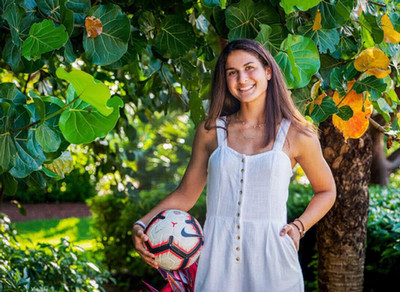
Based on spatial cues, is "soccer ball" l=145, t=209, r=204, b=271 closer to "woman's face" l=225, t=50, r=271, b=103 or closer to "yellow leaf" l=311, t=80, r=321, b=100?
"woman's face" l=225, t=50, r=271, b=103

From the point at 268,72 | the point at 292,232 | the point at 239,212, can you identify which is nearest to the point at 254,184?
the point at 239,212

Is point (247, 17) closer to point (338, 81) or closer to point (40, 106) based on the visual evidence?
point (338, 81)

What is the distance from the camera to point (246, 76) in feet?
7.13

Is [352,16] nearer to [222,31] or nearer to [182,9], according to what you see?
[222,31]

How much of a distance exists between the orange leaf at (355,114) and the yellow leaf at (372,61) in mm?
113

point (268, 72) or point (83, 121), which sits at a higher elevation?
point (268, 72)

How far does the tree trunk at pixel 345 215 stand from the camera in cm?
339

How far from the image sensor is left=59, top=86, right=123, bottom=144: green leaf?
55.3 inches

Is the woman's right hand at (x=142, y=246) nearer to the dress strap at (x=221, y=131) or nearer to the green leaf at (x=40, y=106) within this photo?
the dress strap at (x=221, y=131)

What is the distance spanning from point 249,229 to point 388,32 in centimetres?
91

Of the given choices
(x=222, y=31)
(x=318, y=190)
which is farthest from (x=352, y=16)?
(x=318, y=190)

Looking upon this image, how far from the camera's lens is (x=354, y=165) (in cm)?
339

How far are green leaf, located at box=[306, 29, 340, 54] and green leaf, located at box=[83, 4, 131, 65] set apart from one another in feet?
2.24

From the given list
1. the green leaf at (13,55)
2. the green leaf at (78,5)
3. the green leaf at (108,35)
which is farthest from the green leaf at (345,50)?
the green leaf at (13,55)
